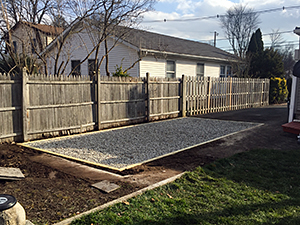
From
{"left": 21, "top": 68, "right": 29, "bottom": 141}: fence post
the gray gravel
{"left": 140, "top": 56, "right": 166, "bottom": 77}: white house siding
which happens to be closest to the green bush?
{"left": 140, "top": 56, "right": 166, "bottom": 77}: white house siding

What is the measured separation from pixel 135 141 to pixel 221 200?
4.48 m

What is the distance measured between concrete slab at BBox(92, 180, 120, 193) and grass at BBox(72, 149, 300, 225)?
1.81 ft

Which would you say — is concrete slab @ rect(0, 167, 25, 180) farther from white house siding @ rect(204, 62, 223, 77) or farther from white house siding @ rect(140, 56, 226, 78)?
white house siding @ rect(204, 62, 223, 77)

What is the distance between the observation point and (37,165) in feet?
18.9

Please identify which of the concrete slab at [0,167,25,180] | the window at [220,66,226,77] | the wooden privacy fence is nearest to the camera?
the concrete slab at [0,167,25,180]

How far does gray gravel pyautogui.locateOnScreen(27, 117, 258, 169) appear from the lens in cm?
673

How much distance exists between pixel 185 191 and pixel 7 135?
551cm

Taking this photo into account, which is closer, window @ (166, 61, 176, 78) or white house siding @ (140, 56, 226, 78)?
white house siding @ (140, 56, 226, 78)

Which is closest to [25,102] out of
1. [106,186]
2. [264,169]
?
[106,186]

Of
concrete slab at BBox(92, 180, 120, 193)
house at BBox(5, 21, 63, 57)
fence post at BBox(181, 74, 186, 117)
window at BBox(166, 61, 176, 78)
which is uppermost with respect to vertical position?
house at BBox(5, 21, 63, 57)

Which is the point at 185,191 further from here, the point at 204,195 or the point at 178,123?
the point at 178,123

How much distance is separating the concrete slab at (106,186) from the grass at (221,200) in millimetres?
553

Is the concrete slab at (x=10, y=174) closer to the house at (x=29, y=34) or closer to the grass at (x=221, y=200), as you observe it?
the grass at (x=221, y=200)

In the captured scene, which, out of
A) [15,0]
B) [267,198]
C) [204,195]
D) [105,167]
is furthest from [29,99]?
[267,198]
